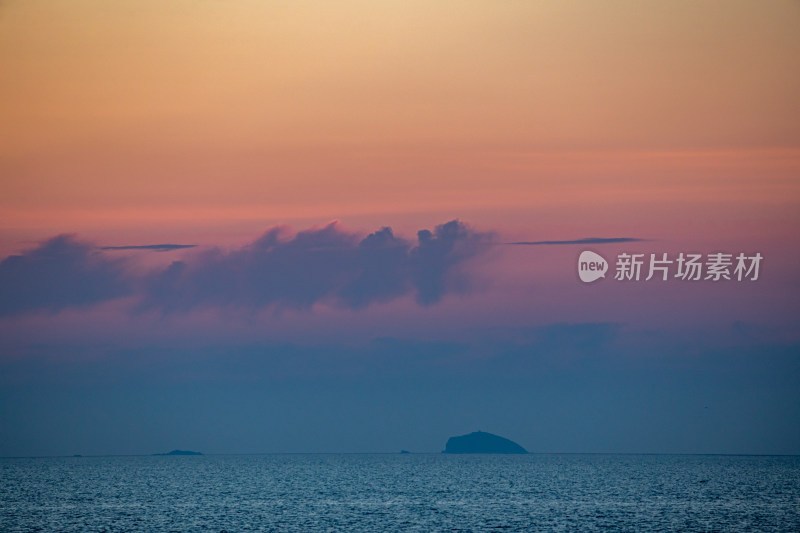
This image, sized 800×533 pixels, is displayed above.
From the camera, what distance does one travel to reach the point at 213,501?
13288 cm

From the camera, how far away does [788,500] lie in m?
131

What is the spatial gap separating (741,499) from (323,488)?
2912 inches

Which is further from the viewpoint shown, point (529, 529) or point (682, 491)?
point (682, 491)

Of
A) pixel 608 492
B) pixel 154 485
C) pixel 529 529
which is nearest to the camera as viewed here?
pixel 529 529

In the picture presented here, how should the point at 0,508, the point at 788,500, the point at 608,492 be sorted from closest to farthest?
the point at 0,508 < the point at 788,500 < the point at 608,492

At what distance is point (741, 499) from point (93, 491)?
361 feet

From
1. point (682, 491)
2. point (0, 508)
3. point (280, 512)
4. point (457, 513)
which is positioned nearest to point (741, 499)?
point (682, 491)

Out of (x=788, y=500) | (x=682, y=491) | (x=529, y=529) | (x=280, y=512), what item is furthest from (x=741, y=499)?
(x=280, y=512)

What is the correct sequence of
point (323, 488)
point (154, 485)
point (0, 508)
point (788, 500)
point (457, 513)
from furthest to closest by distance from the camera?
point (154, 485) → point (323, 488) → point (788, 500) → point (0, 508) → point (457, 513)

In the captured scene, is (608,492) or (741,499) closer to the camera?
(741,499)

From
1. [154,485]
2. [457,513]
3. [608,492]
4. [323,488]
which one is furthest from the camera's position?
[154,485]

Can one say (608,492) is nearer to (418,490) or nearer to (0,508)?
(418,490)

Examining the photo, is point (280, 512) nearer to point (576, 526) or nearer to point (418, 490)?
point (576, 526)

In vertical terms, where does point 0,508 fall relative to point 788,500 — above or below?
below
